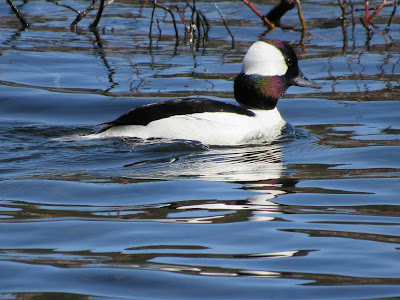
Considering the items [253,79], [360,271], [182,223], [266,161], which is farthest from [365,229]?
[253,79]

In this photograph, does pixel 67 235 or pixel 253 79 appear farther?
pixel 253 79

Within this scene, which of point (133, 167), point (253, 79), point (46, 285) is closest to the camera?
point (46, 285)

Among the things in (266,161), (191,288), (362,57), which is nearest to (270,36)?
(362,57)

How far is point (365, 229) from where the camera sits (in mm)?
4672

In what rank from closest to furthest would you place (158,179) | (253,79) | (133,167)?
(158,179) < (133,167) < (253,79)

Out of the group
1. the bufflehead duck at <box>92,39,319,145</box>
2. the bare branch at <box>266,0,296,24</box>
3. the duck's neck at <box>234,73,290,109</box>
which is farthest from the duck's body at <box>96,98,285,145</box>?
the bare branch at <box>266,0,296,24</box>

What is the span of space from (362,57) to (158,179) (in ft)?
22.3

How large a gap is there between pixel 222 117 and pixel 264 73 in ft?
2.73

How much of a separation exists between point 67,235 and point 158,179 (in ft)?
5.27

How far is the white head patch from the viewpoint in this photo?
7848mm

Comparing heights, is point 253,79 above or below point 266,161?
above

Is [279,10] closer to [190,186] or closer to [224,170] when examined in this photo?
[224,170]

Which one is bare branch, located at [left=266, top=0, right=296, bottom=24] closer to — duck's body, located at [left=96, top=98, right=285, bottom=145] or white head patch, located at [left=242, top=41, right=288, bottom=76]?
white head patch, located at [left=242, top=41, right=288, bottom=76]

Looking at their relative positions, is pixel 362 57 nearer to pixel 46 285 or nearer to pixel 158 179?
pixel 158 179
